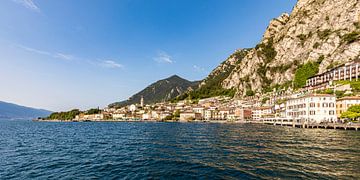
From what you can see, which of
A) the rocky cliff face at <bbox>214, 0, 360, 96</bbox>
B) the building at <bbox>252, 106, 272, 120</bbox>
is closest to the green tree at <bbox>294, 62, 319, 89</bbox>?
the rocky cliff face at <bbox>214, 0, 360, 96</bbox>

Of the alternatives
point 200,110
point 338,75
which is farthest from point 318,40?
point 200,110

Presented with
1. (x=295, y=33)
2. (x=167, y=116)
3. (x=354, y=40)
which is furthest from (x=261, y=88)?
(x=167, y=116)

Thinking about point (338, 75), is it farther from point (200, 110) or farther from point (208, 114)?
point (200, 110)

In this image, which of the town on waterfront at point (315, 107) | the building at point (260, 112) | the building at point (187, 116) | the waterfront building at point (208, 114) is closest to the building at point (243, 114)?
the town on waterfront at point (315, 107)

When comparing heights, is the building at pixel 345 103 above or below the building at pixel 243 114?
above

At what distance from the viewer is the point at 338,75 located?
412 ft

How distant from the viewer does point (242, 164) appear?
21.2 metres

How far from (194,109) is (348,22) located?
130789mm

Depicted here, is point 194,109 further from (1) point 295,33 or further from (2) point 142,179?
(2) point 142,179

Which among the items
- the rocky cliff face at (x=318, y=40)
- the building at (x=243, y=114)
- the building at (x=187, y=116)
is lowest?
the building at (x=187, y=116)

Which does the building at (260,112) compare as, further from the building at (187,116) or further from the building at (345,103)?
the building at (187,116)

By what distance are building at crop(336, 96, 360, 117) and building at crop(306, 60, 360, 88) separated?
45.6 metres

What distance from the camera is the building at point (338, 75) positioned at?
378 feet

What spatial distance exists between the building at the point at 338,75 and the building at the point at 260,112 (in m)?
35.3
